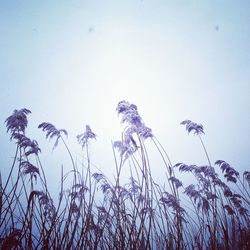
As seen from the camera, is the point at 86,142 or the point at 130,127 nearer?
the point at 130,127

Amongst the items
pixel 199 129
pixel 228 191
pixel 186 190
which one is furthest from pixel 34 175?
pixel 228 191

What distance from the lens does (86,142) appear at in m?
4.45

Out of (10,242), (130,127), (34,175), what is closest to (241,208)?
(130,127)

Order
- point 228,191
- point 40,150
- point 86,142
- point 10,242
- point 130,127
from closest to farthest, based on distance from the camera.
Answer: point 10,242
point 130,127
point 40,150
point 86,142
point 228,191

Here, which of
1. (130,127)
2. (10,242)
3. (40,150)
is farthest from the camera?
(40,150)

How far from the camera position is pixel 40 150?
389cm

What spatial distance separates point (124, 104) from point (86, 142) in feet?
4.06

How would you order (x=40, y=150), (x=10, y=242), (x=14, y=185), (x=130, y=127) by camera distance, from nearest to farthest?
(x=10, y=242) → (x=14, y=185) → (x=130, y=127) → (x=40, y=150)

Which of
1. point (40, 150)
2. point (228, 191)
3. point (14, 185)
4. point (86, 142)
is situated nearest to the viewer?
point (14, 185)

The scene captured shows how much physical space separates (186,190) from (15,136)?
13.3ft

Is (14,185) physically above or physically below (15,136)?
below

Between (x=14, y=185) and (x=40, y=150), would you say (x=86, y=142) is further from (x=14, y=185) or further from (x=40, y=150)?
(x=14, y=185)

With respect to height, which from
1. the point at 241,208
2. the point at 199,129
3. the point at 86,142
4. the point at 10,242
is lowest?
the point at 10,242

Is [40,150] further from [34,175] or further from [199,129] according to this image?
[199,129]
